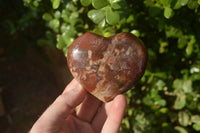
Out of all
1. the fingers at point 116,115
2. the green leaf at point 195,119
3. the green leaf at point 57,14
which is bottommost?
the green leaf at point 195,119

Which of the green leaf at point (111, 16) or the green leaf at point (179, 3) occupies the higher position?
the green leaf at point (111, 16)

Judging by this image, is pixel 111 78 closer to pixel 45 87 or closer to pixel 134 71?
pixel 134 71

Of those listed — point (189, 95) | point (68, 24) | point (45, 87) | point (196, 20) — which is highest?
point (68, 24)

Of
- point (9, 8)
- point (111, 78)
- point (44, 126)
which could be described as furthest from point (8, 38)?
point (111, 78)

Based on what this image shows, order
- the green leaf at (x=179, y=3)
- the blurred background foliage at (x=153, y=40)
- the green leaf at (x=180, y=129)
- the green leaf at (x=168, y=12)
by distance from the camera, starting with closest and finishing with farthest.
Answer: the green leaf at (x=179, y=3)
the green leaf at (x=168, y=12)
the blurred background foliage at (x=153, y=40)
the green leaf at (x=180, y=129)

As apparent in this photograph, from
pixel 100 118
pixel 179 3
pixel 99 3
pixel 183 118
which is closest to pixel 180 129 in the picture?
pixel 183 118

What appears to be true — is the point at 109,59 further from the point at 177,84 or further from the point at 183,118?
the point at 183,118

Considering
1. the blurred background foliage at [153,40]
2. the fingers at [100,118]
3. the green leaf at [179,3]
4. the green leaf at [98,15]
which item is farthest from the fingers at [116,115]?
the green leaf at [179,3]

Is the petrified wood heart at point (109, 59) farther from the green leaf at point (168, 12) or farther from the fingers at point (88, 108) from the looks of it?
the fingers at point (88, 108)
